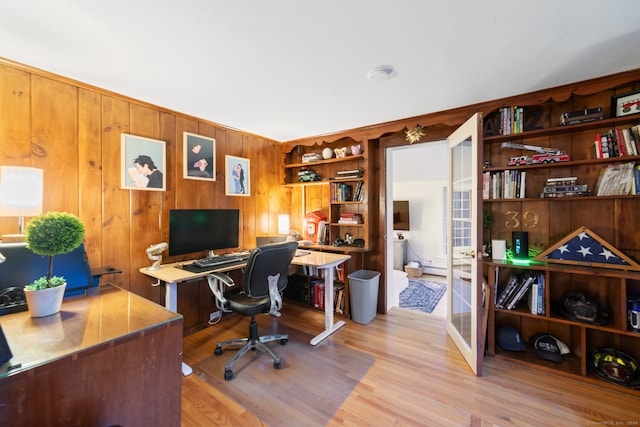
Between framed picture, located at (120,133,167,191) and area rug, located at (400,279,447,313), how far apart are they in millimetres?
3323

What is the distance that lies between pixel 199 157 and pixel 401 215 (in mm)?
4232

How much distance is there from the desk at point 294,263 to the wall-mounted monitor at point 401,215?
3.12 m

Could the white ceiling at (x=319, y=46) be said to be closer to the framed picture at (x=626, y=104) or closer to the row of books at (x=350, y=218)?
the framed picture at (x=626, y=104)

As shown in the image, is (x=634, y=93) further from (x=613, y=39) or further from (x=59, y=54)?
(x=59, y=54)

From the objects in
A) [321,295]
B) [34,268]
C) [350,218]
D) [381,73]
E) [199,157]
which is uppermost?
[381,73]

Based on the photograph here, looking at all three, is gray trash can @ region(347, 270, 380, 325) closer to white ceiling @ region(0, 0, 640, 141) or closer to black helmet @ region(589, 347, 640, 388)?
black helmet @ region(589, 347, 640, 388)

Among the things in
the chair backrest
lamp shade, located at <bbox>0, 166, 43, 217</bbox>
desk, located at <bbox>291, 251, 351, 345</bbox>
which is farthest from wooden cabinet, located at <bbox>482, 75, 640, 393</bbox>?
lamp shade, located at <bbox>0, 166, 43, 217</bbox>

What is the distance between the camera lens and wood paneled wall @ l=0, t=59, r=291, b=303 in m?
1.74

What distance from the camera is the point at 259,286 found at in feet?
6.66

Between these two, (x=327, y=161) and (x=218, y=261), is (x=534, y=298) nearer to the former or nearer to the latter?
(x=327, y=161)

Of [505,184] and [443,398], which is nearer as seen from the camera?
[443,398]

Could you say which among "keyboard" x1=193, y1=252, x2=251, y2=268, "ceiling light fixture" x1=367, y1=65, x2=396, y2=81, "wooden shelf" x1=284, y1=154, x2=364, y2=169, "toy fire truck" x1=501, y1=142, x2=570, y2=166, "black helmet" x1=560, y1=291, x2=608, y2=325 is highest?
"ceiling light fixture" x1=367, y1=65, x2=396, y2=81

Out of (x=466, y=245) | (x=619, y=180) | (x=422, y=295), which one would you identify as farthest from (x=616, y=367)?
(x=422, y=295)

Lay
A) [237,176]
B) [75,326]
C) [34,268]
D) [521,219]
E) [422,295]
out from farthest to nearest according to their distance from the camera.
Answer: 1. [422,295]
2. [237,176]
3. [521,219]
4. [34,268]
5. [75,326]
